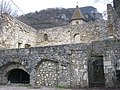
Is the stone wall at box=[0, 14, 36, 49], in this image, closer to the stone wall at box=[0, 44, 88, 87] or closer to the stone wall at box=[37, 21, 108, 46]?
the stone wall at box=[37, 21, 108, 46]

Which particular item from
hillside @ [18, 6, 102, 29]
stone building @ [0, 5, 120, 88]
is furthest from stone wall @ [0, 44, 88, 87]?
hillside @ [18, 6, 102, 29]

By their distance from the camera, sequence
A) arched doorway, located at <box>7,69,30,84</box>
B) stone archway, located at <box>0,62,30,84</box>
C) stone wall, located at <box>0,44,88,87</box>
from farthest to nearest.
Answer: arched doorway, located at <box>7,69,30,84</box> < stone archway, located at <box>0,62,30,84</box> < stone wall, located at <box>0,44,88,87</box>

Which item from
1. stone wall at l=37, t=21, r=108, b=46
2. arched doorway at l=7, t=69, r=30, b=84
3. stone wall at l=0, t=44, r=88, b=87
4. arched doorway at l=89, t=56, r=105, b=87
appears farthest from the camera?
stone wall at l=37, t=21, r=108, b=46

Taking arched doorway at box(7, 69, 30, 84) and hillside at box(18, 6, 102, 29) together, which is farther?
hillside at box(18, 6, 102, 29)

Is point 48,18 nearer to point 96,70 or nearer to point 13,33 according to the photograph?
point 13,33

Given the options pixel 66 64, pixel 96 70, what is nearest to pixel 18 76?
pixel 66 64

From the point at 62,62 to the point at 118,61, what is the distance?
2754mm

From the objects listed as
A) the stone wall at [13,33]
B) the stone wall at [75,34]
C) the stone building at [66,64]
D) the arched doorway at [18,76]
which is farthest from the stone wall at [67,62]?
the stone wall at [75,34]

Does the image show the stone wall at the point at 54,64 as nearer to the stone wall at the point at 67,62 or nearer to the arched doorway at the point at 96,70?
the stone wall at the point at 67,62

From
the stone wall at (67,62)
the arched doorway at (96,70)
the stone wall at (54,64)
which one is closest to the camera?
the stone wall at (67,62)

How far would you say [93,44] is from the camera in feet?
33.2

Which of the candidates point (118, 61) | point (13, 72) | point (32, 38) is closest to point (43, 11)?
point (32, 38)

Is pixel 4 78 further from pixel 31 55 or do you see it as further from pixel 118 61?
pixel 118 61

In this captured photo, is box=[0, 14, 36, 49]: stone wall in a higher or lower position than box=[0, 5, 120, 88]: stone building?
higher
